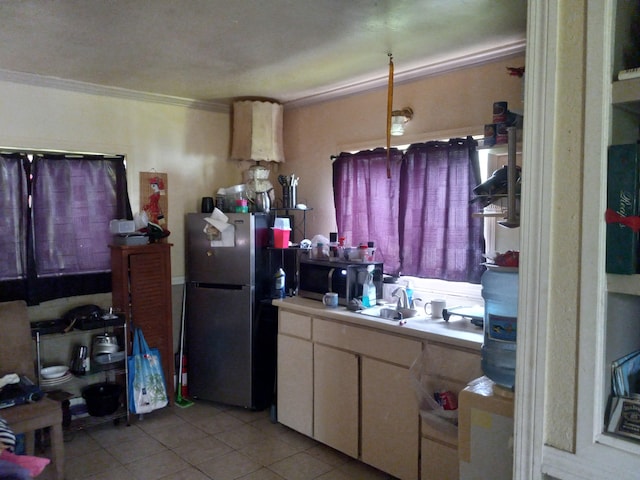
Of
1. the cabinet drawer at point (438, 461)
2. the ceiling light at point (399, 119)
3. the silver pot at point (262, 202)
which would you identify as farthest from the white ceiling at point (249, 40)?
the cabinet drawer at point (438, 461)

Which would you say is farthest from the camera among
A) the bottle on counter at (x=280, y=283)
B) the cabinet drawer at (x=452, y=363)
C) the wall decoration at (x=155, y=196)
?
the wall decoration at (x=155, y=196)

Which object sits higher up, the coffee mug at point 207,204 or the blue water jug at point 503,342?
the coffee mug at point 207,204

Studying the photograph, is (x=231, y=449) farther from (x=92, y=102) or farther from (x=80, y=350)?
(x=92, y=102)

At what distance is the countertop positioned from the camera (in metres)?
2.42

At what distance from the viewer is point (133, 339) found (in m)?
3.62

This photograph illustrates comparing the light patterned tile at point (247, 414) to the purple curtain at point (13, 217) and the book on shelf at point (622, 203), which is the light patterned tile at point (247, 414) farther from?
the book on shelf at point (622, 203)

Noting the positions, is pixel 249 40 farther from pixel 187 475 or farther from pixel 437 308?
pixel 187 475

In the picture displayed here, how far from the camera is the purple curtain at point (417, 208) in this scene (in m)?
3.04

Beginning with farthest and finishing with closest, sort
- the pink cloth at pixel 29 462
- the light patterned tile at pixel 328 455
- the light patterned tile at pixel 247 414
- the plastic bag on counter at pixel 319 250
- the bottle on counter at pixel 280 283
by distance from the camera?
1. the bottle on counter at pixel 280 283
2. the light patterned tile at pixel 247 414
3. the plastic bag on counter at pixel 319 250
4. the light patterned tile at pixel 328 455
5. the pink cloth at pixel 29 462

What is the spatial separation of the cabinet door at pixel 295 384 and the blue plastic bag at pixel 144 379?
36.6 inches

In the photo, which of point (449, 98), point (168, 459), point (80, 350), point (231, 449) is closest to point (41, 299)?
point (80, 350)

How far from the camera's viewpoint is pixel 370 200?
3602 millimetres

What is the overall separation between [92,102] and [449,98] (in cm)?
259

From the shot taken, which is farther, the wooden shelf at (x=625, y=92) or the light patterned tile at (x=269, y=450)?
the light patterned tile at (x=269, y=450)
